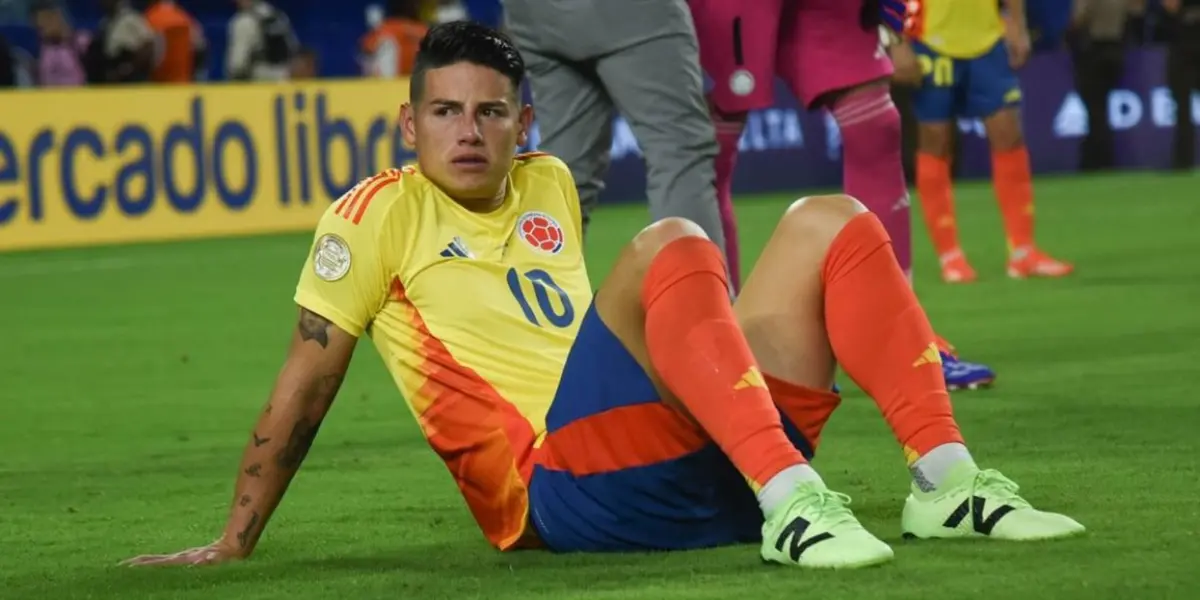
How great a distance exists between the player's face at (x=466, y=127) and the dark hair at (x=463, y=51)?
1 centimetres

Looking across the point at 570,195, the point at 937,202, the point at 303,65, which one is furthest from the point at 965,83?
the point at 303,65

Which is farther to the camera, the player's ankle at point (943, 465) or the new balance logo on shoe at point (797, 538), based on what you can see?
the player's ankle at point (943, 465)

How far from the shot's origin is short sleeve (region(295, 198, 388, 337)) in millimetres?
4043

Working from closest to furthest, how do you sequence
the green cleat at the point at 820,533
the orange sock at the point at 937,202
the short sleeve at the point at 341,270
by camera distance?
the green cleat at the point at 820,533 → the short sleeve at the point at 341,270 → the orange sock at the point at 937,202

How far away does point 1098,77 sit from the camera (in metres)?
19.2

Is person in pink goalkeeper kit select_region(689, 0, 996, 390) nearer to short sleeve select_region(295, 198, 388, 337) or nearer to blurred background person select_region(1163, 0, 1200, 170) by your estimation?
short sleeve select_region(295, 198, 388, 337)

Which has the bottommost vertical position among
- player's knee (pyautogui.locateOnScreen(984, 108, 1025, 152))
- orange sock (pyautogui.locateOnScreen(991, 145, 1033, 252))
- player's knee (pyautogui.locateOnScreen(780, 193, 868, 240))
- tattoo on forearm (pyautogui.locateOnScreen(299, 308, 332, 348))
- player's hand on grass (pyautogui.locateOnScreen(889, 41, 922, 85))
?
orange sock (pyautogui.locateOnScreen(991, 145, 1033, 252))

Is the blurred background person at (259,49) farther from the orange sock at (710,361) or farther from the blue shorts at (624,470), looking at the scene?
the orange sock at (710,361)

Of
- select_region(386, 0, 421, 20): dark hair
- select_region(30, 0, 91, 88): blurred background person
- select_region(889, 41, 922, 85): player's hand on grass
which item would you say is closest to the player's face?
select_region(889, 41, 922, 85): player's hand on grass

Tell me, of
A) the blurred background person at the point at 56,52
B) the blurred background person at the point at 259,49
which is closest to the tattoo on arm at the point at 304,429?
the blurred background person at the point at 56,52

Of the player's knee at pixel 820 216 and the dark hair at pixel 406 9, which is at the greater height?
the player's knee at pixel 820 216

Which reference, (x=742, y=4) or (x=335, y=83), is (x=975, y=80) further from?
(x=335, y=83)

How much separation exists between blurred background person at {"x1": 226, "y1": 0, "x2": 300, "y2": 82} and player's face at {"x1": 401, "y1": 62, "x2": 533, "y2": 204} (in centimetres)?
1348

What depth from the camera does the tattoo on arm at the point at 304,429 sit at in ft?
13.3
